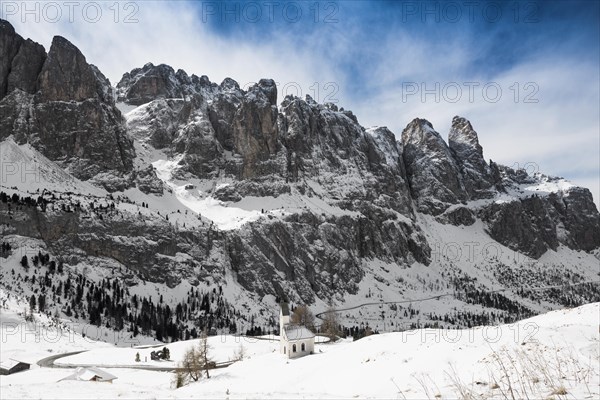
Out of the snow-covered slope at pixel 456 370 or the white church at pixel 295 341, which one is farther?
the white church at pixel 295 341

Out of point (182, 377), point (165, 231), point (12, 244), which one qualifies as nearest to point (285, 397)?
point (182, 377)

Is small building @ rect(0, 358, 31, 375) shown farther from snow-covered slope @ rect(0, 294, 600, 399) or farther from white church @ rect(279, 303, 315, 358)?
white church @ rect(279, 303, 315, 358)

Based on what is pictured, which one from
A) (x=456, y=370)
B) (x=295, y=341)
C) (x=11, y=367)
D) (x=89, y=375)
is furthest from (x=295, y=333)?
(x=456, y=370)

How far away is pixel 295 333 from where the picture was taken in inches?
2131

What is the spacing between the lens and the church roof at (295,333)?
53.3m

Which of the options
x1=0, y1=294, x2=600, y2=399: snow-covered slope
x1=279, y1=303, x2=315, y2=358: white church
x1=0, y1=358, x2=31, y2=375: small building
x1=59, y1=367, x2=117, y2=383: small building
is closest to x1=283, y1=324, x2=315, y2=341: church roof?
x1=279, y1=303, x2=315, y2=358: white church

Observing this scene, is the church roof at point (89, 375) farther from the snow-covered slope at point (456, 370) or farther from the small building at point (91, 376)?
the snow-covered slope at point (456, 370)

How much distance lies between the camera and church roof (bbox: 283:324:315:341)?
53.3m

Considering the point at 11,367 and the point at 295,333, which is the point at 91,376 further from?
the point at 295,333

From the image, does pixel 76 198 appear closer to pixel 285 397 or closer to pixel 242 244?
pixel 242 244

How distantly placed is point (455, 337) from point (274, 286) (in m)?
167

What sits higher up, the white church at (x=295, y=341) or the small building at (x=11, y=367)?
the white church at (x=295, y=341)

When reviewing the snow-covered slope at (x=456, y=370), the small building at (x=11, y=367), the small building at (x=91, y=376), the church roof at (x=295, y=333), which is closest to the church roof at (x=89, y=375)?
the small building at (x=91, y=376)

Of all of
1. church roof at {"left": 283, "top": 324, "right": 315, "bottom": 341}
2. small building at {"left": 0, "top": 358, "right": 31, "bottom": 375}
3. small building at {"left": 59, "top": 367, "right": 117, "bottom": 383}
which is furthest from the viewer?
church roof at {"left": 283, "top": 324, "right": 315, "bottom": 341}
